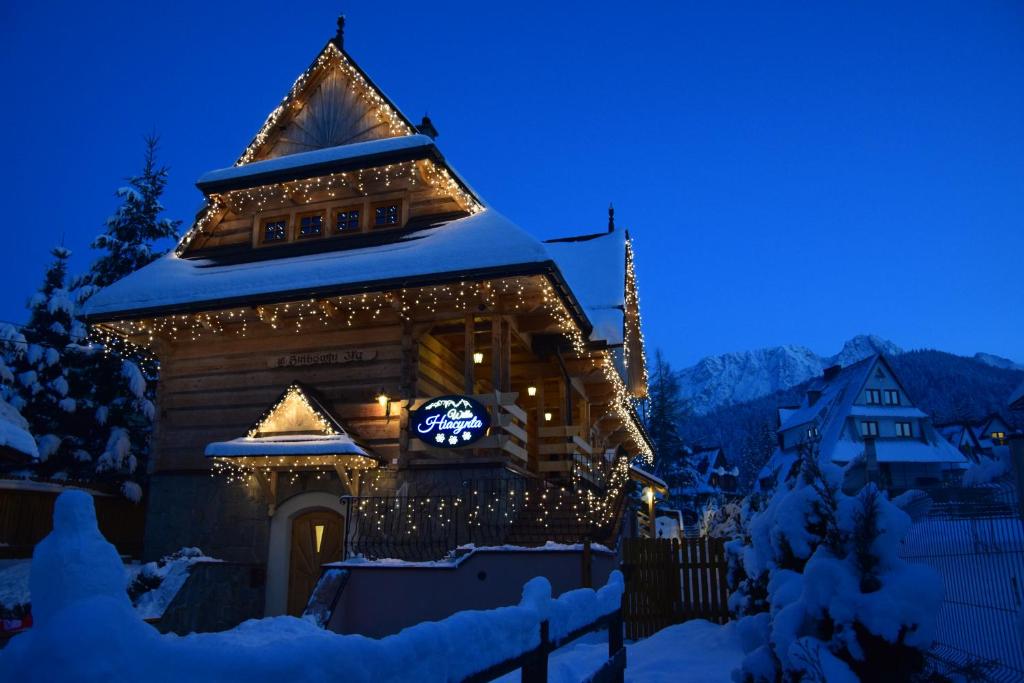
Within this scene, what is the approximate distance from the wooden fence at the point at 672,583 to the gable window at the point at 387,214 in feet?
30.9

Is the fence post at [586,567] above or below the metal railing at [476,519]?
below

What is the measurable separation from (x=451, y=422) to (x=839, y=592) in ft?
31.4

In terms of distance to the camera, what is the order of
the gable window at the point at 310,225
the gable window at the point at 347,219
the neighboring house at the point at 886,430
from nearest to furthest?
the gable window at the point at 347,219 < the gable window at the point at 310,225 < the neighboring house at the point at 886,430

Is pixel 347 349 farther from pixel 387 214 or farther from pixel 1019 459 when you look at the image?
pixel 1019 459

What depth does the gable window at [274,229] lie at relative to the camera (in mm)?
19500

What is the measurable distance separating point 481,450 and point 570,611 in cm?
1018

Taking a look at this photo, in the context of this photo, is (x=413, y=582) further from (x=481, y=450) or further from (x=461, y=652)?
(x=461, y=652)

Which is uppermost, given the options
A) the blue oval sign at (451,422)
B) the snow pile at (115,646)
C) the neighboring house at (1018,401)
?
the neighboring house at (1018,401)

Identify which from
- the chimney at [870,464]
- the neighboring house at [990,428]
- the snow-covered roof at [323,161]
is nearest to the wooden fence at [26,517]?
the snow-covered roof at [323,161]

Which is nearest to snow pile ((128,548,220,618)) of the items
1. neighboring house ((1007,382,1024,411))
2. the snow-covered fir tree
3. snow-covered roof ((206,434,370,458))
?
snow-covered roof ((206,434,370,458))

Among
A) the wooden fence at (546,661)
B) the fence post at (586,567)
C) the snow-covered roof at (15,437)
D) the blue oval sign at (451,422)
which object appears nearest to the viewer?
the wooden fence at (546,661)

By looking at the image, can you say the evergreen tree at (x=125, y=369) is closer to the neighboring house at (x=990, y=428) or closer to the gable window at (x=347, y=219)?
the gable window at (x=347, y=219)

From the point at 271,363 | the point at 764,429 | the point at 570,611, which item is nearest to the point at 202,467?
the point at 271,363

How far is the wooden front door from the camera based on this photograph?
52.4 ft
